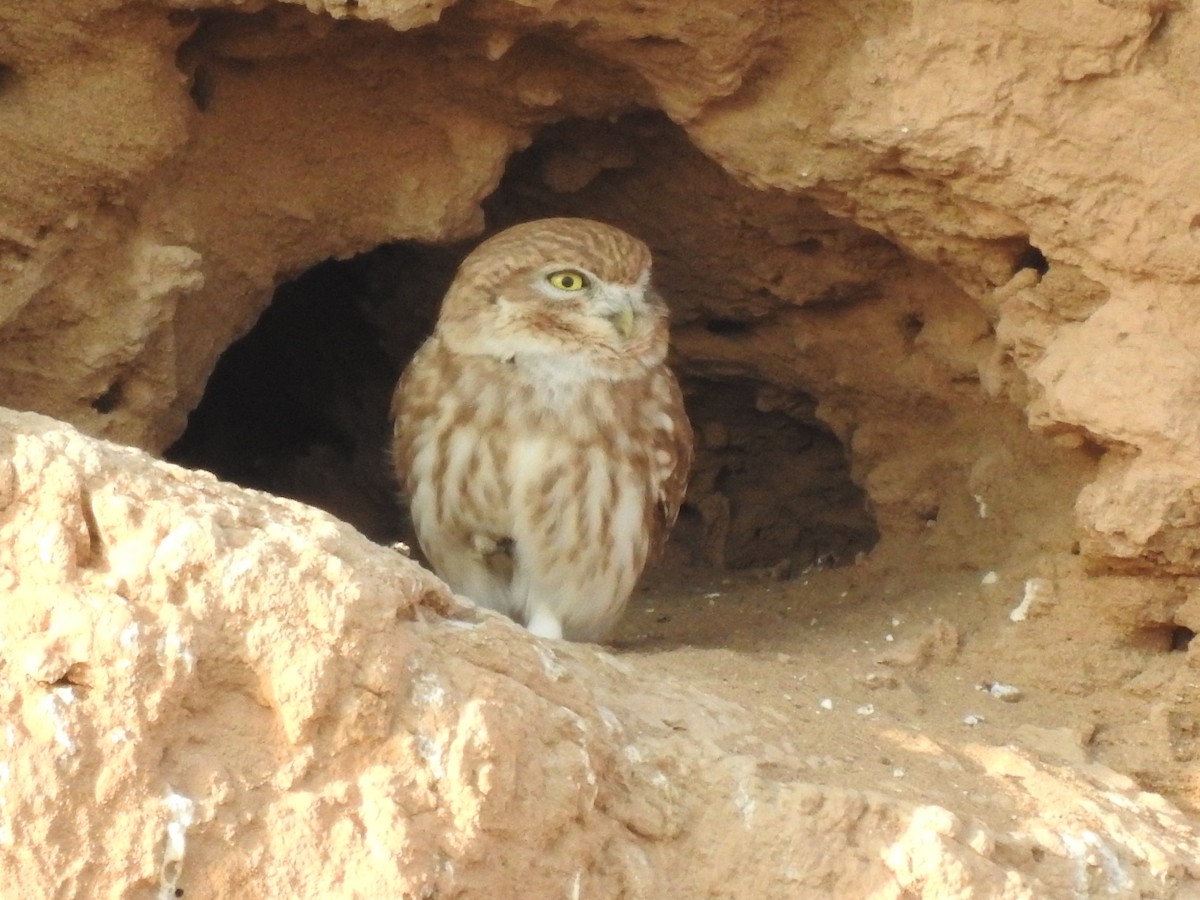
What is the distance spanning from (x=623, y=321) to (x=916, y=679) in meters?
1.36

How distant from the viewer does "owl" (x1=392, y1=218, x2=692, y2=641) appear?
194 inches

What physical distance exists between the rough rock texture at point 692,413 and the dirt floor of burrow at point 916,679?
0.02 meters

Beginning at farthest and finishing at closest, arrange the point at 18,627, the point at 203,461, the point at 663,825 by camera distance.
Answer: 1. the point at 203,461
2. the point at 663,825
3. the point at 18,627

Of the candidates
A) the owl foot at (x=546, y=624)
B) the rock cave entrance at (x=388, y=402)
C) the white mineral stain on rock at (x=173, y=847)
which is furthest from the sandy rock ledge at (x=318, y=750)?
the rock cave entrance at (x=388, y=402)

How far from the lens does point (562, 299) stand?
5047 millimetres

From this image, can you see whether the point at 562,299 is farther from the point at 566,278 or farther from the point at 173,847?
the point at 173,847

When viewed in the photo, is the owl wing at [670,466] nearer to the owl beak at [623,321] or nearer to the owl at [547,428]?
the owl at [547,428]

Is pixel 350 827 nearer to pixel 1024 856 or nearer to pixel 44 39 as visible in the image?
pixel 1024 856

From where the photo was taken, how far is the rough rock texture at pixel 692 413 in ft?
9.41

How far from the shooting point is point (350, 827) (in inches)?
112

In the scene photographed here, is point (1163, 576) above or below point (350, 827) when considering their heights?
above

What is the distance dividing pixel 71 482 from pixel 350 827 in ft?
2.52

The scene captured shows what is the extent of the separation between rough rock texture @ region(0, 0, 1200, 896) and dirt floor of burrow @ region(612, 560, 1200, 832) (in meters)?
0.02

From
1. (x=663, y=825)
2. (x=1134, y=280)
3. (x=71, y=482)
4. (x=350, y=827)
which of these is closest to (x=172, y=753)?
(x=350, y=827)
